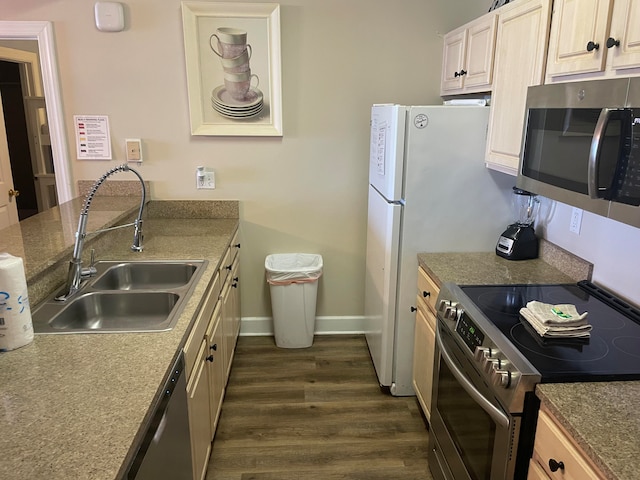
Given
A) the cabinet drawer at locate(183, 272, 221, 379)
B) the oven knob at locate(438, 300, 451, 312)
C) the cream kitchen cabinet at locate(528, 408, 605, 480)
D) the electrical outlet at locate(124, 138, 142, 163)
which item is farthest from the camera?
the electrical outlet at locate(124, 138, 142, 163)

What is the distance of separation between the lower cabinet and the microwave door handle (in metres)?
1.31

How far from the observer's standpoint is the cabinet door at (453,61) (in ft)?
8.86

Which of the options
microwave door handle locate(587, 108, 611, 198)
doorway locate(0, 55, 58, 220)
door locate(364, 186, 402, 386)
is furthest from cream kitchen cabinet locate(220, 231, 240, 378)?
doorway locate(0, 55, 58, 220)

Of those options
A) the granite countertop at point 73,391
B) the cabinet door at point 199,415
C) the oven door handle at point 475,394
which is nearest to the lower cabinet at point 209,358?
the cabinet door at point 199,415

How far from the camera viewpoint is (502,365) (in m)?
1.43

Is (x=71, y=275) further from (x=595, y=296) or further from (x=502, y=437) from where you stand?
(x=595, y=296)

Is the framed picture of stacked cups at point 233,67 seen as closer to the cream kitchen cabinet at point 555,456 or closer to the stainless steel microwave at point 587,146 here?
the stainless steel microwave at point 587,146

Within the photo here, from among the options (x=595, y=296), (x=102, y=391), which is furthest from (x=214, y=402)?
(x=595, y=296)

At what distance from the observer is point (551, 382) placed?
1.33 m

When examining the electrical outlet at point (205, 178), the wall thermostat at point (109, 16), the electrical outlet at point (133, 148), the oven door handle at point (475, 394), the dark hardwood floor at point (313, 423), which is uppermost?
the wall thermostat at point (109, 16)

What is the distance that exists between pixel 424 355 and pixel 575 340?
957mm

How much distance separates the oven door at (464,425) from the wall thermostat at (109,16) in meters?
2.55

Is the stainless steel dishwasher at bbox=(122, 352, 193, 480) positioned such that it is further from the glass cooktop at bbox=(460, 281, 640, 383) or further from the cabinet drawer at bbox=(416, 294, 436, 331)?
the cabinet drawer at bbox=(416, 294, 436, 331)

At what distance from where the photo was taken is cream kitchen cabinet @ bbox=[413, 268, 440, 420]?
7.52 ft
